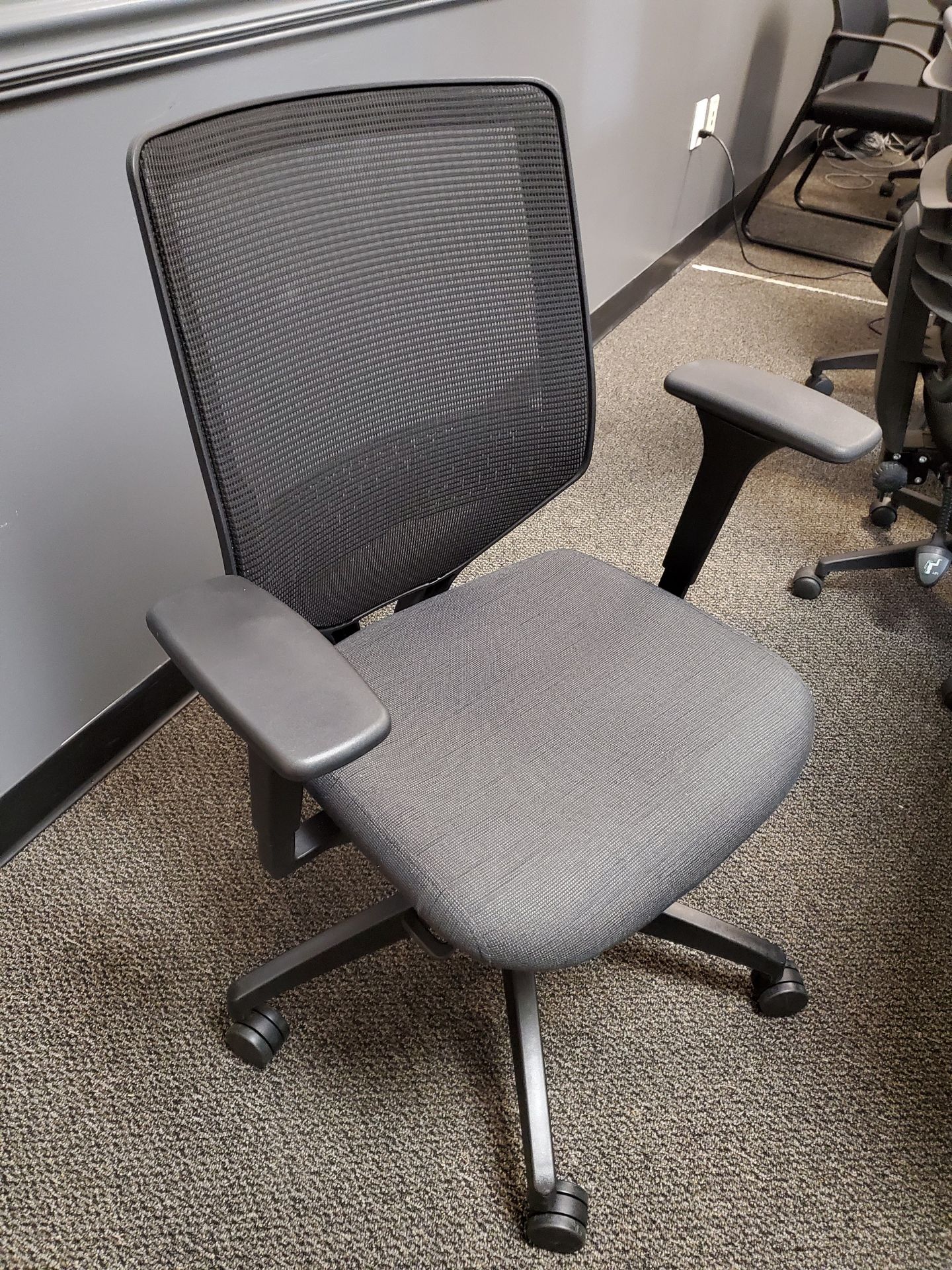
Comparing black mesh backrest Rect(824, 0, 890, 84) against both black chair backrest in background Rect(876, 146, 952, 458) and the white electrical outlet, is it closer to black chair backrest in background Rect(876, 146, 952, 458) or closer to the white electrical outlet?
the white electrical outlet

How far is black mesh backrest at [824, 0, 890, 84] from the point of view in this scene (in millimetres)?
2826

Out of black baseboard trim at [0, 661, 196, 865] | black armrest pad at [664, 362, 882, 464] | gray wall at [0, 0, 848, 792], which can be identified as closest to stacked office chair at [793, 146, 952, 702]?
black armrest pad at [664, 362, 882, 464]

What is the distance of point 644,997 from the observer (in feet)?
3.88

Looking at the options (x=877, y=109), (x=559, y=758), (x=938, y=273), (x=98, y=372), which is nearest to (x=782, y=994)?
(x=559, y=758)

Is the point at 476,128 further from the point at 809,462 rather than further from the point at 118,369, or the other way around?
the point at 809,462

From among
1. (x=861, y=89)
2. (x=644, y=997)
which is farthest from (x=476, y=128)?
(x=861, y=89)

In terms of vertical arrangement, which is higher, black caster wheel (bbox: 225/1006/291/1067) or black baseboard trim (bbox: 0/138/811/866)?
black baseboard trim (bbox: 0/138/811/866)

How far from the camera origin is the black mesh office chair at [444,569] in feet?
2.30

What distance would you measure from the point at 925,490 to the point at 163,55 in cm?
179

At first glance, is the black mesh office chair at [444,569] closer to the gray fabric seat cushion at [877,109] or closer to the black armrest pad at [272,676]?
the black armrest pad at [272,676]

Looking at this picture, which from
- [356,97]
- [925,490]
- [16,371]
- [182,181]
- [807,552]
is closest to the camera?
[182,181]

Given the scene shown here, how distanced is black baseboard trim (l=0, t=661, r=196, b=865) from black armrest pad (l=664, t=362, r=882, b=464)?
0.75 metres

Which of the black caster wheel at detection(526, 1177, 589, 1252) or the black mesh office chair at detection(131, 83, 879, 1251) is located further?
the black caster wheel at detection(526, 1177, 589, 1252)

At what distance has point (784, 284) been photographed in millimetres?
2973
